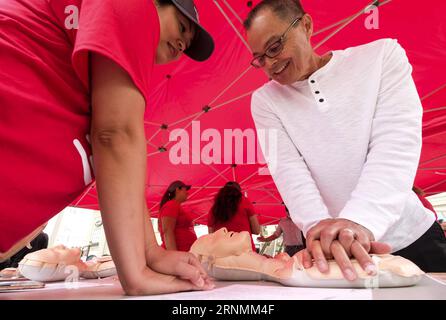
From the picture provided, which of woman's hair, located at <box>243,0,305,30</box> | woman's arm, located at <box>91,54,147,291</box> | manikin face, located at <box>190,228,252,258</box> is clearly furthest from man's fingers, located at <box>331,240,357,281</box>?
woman's hair, located at <box>243,0,305,30</box>

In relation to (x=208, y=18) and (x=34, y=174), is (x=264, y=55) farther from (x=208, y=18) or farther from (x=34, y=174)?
(x=208, y=18)

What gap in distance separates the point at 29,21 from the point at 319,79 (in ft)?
2.21

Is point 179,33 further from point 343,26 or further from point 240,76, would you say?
point 240,76

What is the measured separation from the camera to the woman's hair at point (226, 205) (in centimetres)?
264

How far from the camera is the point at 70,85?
1.70 feet

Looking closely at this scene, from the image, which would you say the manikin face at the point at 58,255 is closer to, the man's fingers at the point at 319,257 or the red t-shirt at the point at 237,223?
the man's fingers at the point at 319,257

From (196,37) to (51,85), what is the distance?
0.90 ft

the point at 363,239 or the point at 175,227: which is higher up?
the point at 175,227

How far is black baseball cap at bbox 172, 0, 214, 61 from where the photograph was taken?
23.3 inches

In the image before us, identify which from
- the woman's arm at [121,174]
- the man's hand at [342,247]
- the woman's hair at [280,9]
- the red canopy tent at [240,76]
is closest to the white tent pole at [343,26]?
the red canopy tent at [240,76]

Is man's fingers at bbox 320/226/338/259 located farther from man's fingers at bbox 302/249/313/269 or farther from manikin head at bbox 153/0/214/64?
manikin head at bbox 153/0/214/64

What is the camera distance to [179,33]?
63 cm

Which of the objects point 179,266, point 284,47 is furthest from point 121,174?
point 284,47

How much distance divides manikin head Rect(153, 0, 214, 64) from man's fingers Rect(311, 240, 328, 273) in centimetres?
40
